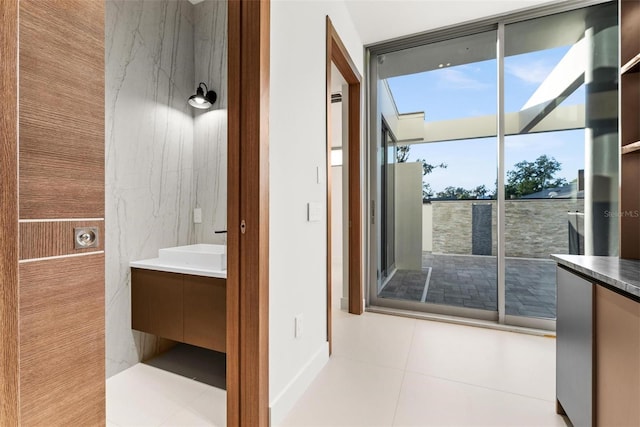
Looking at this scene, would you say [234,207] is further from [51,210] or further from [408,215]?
[408,215]

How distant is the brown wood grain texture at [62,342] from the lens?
2.28 ft

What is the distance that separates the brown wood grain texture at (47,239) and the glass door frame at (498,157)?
259cm

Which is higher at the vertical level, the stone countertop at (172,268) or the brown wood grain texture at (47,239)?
the brown wood grain texture at (47,239)

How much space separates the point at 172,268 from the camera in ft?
6.05

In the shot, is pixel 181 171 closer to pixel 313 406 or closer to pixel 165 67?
pixel 165 67

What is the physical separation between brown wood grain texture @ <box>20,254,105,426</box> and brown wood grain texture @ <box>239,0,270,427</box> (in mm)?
540

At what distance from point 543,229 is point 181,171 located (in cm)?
309

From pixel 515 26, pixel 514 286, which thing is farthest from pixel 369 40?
pixel 514 286

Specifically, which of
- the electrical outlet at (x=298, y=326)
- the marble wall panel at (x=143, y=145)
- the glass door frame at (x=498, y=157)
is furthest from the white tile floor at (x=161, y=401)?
the glass door frame at (x=498, y=157)

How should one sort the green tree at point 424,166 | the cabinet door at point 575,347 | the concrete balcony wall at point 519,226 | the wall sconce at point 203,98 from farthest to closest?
the green tree at point 424,166 < the concrete balcony wall at point 519,226 < the wall sconce at point 203,98 < the cabinet door at point 575,347

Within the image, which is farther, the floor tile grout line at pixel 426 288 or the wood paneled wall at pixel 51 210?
the floor tile grout line at pixel 426 288

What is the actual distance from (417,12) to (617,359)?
272cm

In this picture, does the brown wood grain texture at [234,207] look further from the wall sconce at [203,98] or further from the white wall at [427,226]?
the white wall at [427,226]

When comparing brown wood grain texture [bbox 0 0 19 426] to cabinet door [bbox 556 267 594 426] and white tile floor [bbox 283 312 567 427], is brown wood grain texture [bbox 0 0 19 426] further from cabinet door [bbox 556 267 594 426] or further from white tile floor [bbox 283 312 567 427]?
cabinet door [bbox 556 267 594 426]
